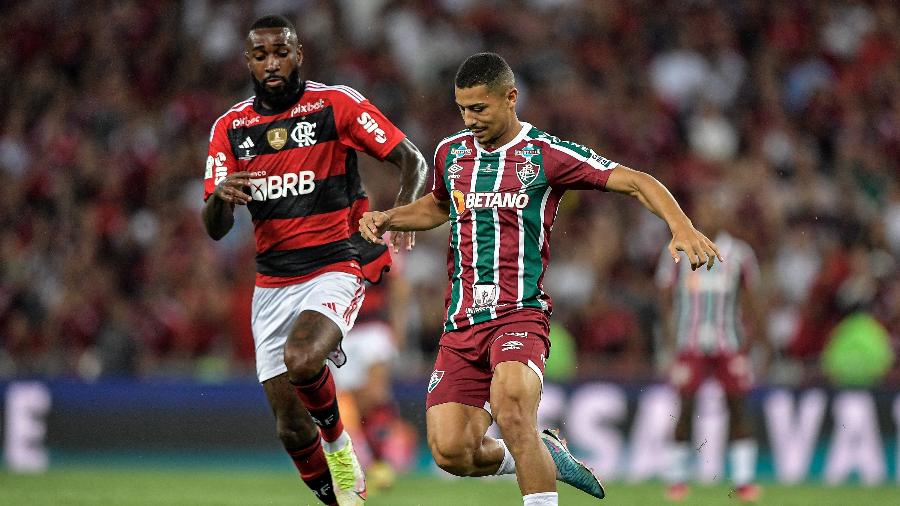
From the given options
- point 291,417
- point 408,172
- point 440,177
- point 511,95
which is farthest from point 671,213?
point 291,417

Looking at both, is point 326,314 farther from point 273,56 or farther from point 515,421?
point 515,421

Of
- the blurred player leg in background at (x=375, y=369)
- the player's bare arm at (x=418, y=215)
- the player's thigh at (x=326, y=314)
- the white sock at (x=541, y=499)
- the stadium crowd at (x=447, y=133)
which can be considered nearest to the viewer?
the white sock at (x=541, y=499)

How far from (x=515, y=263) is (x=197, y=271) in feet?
28.9

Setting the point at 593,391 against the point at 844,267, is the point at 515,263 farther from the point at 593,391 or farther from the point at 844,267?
the point at 844,267

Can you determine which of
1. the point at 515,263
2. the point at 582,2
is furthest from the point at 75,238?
the point at 515,263

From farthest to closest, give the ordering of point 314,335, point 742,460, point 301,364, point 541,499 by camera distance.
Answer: point 742,460
point 314,335
point 301,364
point 541,499

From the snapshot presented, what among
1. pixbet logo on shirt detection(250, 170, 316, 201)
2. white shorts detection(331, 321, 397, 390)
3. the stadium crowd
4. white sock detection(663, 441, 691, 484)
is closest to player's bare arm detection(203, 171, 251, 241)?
pixbet logo on shirt detection(250, 170, 316, 201)

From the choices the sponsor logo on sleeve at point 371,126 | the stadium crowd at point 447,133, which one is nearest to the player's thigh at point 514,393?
the sponsor logo on sleeve at point 371,126

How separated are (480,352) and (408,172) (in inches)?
54.3

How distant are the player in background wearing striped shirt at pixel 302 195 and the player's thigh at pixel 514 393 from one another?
1447 mm

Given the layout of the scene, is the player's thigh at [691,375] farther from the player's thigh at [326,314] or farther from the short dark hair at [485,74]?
the short dark hair at [485,74]

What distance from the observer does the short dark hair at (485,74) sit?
6.97 m

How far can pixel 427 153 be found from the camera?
16812mm

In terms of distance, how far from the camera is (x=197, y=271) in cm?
1534
